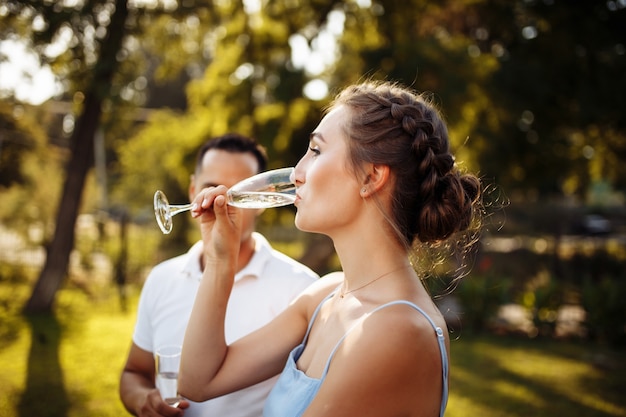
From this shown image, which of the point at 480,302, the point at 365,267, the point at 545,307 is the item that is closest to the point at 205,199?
the point at 365,267

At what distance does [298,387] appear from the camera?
1.91 m

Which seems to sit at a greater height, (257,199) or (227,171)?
(257,199)

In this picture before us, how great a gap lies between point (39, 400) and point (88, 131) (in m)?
5.55

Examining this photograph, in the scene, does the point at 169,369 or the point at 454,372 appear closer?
the point at 169,369

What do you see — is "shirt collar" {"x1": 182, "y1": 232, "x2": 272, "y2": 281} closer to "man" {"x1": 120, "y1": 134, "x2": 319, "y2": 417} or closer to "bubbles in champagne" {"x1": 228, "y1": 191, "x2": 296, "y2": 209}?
"man" {"x1": 120, "y1": 134, "x2": 319, "y2": 417}

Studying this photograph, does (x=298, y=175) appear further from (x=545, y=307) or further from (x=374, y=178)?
(x=545, y=307)

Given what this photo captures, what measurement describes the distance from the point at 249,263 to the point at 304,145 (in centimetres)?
1019

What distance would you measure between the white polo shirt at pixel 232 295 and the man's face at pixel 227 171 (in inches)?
7.3

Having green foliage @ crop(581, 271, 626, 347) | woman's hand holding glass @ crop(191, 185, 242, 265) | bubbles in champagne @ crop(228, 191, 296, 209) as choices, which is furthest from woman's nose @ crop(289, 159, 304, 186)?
green foliage @ crop(581, 271, 626, 347)

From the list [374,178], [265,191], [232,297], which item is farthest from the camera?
[232,297]

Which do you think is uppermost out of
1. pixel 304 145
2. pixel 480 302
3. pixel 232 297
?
pixel 232 297

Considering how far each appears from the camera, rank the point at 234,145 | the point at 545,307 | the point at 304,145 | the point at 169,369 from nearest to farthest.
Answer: the point at 169,369, the point at 234,145, the point at 545,307, the point at 304,145

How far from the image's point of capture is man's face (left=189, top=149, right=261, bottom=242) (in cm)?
308

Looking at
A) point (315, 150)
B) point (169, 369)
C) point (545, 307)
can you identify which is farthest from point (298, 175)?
point (545, 307)
